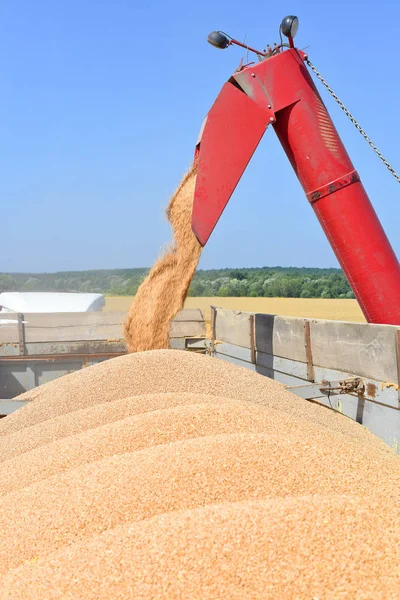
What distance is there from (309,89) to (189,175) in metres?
1.14

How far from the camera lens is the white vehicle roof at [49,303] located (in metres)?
9.67

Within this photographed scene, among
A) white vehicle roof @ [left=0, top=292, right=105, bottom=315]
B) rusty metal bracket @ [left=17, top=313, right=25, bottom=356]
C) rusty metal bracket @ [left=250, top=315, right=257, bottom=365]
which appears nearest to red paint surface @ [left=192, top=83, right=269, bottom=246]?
rusty metal bracket @ [left=250, top=315, right=257, bottom=365]

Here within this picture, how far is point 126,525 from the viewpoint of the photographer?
2062mm

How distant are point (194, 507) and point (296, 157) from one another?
3.35 m

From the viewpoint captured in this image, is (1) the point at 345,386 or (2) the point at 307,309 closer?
(1) the point at 345,386

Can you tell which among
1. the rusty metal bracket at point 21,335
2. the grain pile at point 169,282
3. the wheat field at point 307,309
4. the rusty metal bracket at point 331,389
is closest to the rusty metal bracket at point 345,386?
the rusty metal bracket at point 331,389

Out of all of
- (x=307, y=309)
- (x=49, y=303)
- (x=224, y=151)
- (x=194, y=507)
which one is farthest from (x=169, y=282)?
(x=307, y=309)

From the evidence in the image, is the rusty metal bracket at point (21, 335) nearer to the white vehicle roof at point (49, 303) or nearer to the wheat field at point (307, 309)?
the white vehicle roof at point (49, 303)

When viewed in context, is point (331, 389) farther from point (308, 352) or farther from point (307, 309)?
point (307, 309)

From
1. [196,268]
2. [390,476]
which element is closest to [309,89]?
[196,268]

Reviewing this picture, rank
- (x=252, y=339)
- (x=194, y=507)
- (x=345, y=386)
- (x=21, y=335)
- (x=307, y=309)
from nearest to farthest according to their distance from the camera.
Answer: (x=194, y=507), (x=345, y=386), (x=252, y=339), (x=21, y=335), (x=307, y=309)

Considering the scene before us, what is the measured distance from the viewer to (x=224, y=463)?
7.79 feet

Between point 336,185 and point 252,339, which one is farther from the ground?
point 336,185

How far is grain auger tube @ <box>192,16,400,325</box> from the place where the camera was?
4.74 meters
